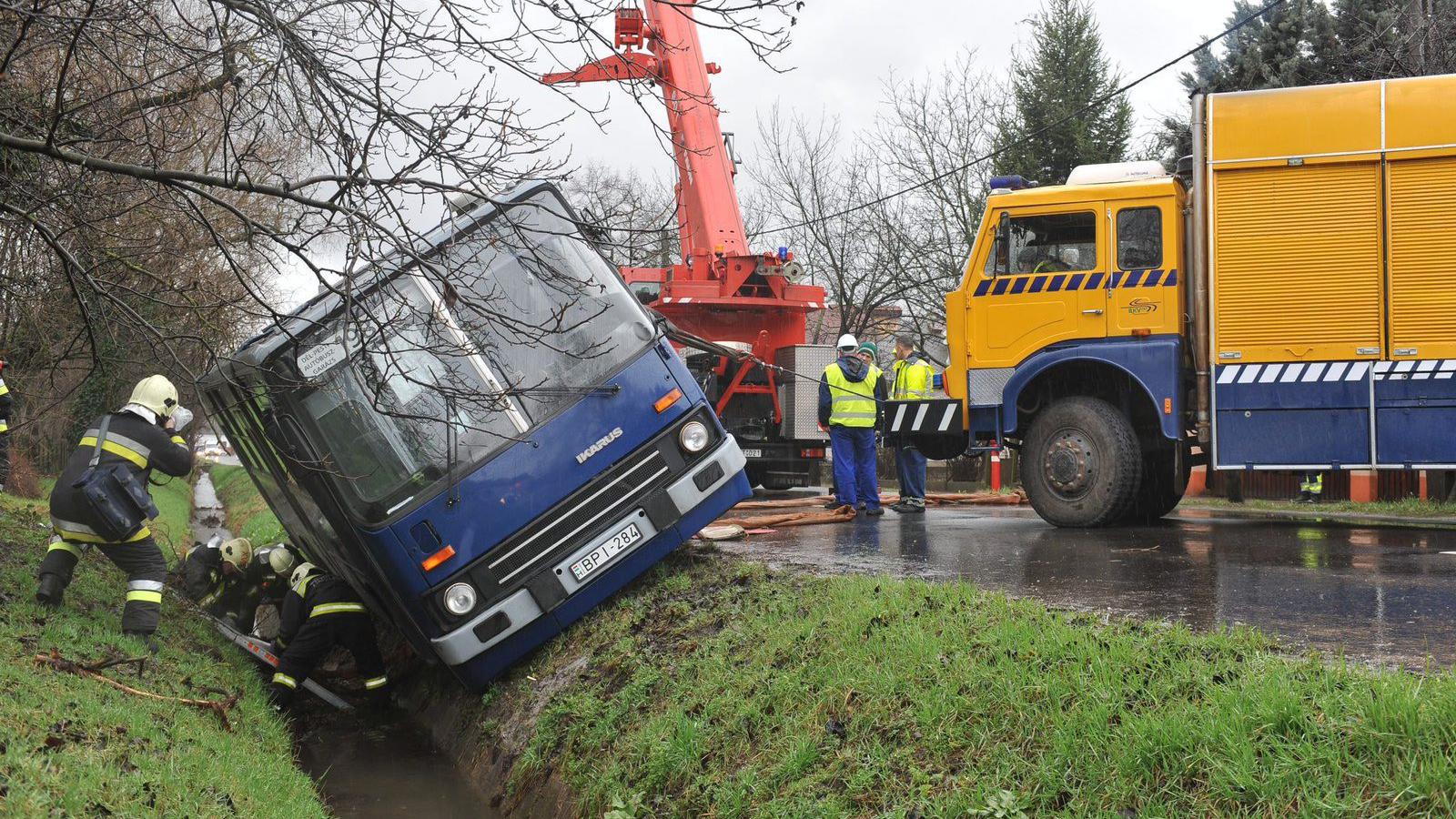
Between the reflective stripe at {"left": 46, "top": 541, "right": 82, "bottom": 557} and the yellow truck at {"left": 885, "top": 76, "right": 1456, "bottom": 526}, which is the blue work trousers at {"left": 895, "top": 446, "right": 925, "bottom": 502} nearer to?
the yellow truck at {"left": 885, "top": 76, "right": 1456, "bottom": 526}

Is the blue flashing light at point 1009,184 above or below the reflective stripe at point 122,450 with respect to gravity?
above

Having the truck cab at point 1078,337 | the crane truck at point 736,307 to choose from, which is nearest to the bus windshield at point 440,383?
the truck cab at point 1078,337

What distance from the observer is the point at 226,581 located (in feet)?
33.0

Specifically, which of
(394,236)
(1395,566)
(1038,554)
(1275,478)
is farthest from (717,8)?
(1275,478)

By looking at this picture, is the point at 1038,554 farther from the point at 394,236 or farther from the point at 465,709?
the point at 394,236

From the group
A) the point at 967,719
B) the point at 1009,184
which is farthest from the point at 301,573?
the point at 1009,184

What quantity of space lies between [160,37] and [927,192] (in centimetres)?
2413

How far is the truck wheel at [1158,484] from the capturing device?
1055 centimetres

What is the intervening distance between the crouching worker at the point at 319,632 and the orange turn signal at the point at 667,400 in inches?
104

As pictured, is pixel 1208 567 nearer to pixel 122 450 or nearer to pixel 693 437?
pixel 693 437

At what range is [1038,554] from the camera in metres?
8.12

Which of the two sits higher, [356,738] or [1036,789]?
[1036,789]

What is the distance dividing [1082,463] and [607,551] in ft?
15.0

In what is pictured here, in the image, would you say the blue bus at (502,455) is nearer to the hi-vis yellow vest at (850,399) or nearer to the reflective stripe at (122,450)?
the reflective stripe at (122,450)
